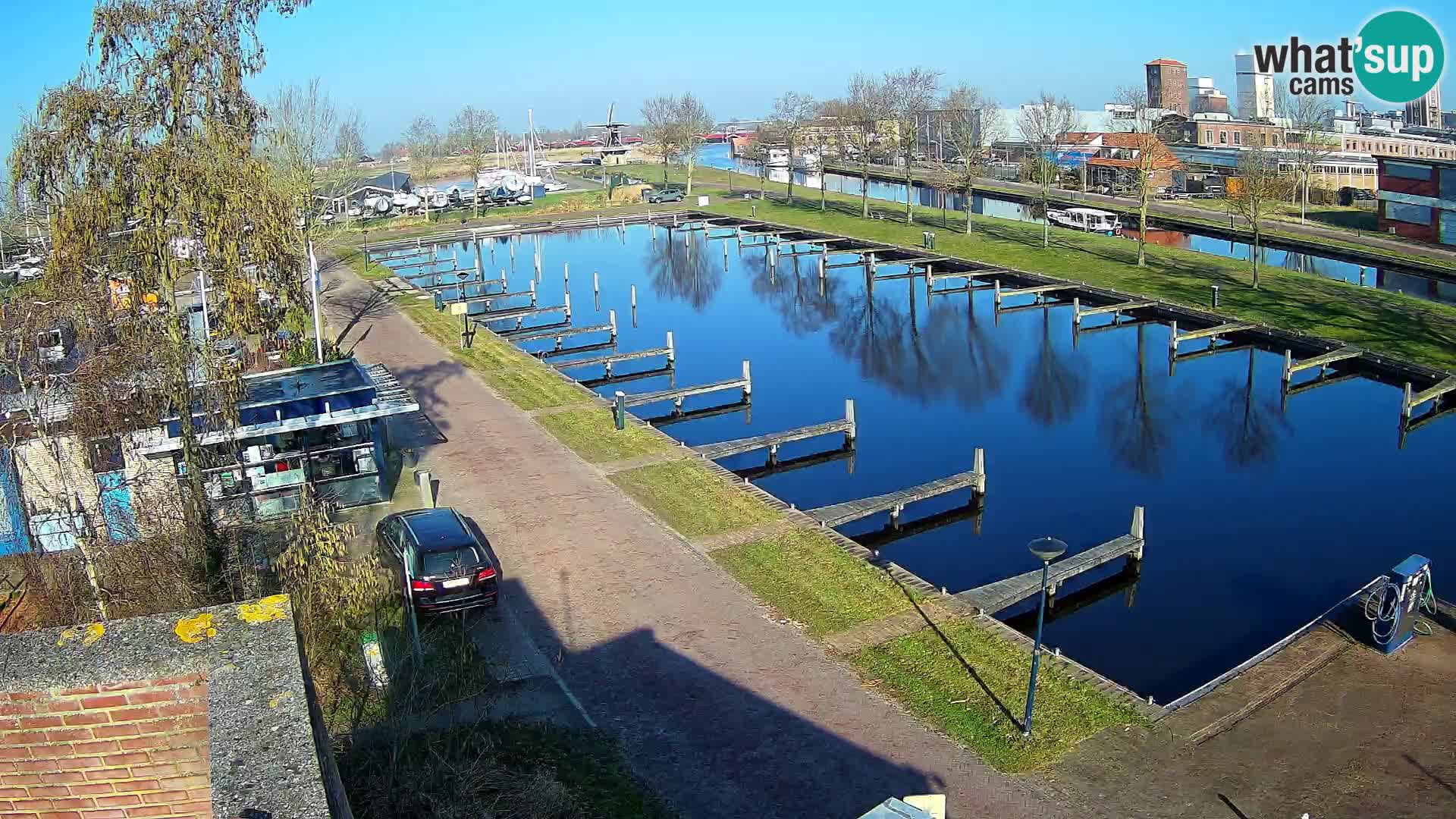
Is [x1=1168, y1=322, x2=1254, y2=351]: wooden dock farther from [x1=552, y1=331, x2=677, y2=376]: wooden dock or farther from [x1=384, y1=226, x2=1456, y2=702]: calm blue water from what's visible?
[x1=552, y1=331, x2=677, y2=376]: wooden dock

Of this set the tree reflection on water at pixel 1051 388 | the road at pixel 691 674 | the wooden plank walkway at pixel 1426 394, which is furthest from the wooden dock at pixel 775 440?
the wooden plank walkway at pixel 1426 394

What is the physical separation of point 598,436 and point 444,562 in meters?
9.90

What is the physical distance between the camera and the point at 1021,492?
24.2 m

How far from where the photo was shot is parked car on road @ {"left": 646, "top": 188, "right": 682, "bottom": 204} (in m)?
76.6

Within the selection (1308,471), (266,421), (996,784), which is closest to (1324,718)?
(996,784)

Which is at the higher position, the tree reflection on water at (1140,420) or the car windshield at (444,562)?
the car windshield at (444,562)

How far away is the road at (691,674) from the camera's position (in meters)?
12.4

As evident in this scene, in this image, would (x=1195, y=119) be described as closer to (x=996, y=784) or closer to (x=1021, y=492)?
(x=1021, y=492)

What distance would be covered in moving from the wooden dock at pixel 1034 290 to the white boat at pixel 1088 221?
13.9 m

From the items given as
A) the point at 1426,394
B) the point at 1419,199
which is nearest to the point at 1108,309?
the point at 1426,394

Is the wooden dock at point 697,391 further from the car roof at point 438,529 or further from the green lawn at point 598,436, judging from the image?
the car roof at point 438,529

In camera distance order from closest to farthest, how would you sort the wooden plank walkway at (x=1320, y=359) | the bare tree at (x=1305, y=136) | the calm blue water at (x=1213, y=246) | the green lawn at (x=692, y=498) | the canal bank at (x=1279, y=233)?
the green lawn at (x=692, y=498), the wooden plank walkway at (x=1320, y=359), the calm blue water at (x=1213, y=246), the canal bank at (x=1279, y=233), the bare tree at (x=1305, y=136)

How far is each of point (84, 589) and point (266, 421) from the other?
6200 mm

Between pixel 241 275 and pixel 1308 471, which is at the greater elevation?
pixel 241 275
